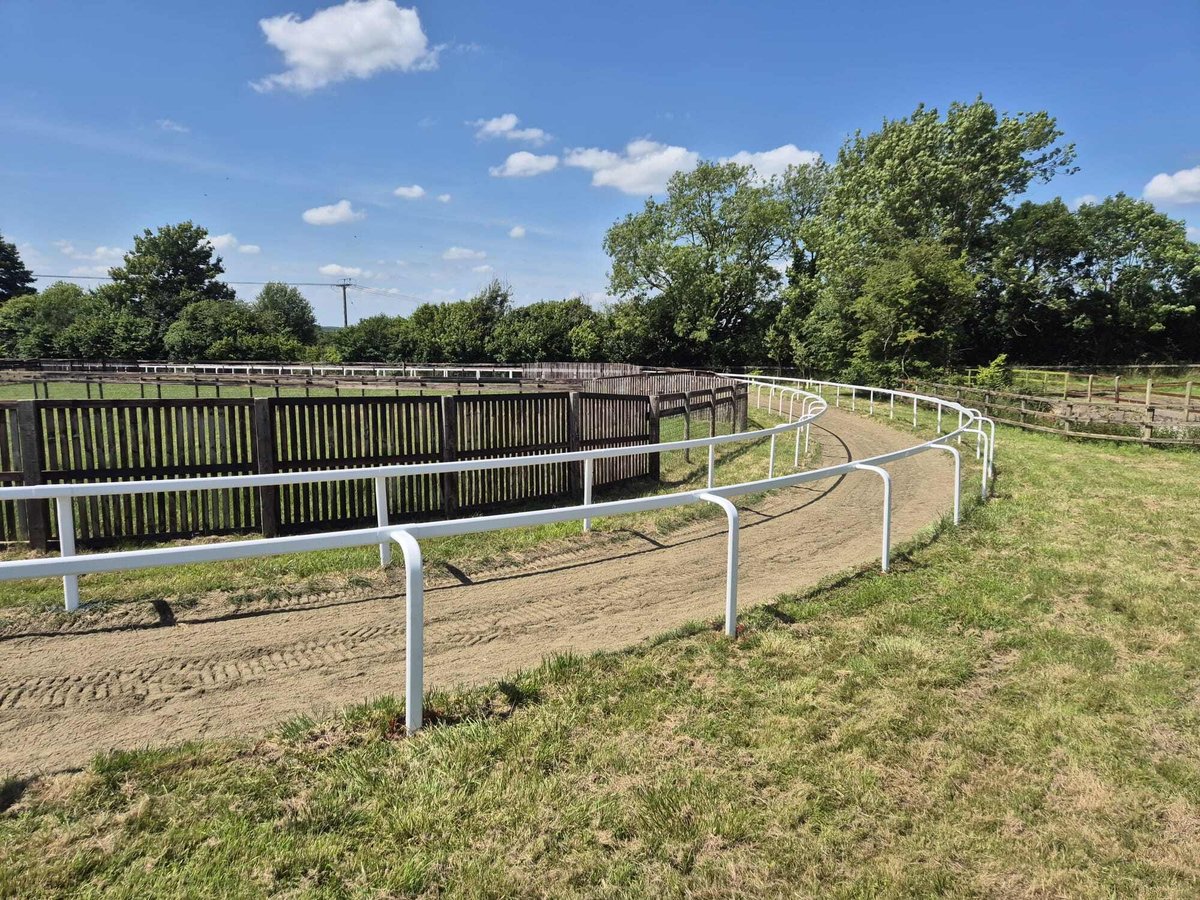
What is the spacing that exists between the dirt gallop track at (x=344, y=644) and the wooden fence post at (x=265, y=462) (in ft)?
9.74

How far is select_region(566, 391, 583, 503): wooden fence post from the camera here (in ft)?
32.1

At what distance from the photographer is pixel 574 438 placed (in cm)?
1008

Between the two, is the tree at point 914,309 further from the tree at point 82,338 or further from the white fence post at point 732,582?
the tree at point 82,338

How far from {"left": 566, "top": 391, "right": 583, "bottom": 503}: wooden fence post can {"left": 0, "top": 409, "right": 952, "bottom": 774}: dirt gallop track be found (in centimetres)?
298

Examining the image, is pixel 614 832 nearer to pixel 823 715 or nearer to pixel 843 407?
pixel 823 715

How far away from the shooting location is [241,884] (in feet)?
7.09

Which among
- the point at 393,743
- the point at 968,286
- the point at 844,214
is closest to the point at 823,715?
the point at 393,743

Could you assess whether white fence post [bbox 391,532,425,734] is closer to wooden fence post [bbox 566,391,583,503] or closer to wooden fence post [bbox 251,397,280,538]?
wooden fence post [bbox 251,397,280,538]

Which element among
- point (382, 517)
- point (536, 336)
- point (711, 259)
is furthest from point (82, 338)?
point (382, 517)

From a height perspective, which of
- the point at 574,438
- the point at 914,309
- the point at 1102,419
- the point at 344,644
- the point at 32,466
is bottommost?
the point at 344,644

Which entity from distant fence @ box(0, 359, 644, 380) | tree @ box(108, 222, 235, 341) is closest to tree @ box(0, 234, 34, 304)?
tree @ box(108, 222, 235, 341)

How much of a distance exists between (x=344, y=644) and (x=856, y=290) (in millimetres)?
38108

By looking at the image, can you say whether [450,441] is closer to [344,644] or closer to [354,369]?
[344,644]

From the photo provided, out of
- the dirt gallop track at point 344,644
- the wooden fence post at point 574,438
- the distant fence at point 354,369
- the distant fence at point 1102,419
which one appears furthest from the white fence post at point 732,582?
the distant fence at point 354,369
